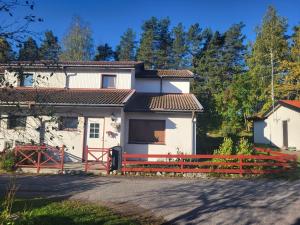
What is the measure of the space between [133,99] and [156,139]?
3.41m

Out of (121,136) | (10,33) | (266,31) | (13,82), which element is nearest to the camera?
(10,33)

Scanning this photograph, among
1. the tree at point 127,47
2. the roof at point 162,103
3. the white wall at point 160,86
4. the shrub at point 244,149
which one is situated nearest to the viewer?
the shrub at point 244,149

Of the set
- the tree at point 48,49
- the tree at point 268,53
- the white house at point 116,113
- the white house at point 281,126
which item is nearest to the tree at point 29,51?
the tree at point 48,49

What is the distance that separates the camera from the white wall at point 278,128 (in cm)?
2472

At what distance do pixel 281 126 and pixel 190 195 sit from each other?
2004 cm

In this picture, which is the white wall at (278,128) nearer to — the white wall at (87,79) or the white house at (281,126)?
the white house at (281,126)

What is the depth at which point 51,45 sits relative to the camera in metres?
4.13

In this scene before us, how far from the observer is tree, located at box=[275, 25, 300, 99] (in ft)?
115

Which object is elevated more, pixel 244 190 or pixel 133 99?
pixel 133 99

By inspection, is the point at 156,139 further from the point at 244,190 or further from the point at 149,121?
the point at 244,190

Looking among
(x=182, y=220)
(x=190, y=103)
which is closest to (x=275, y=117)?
(x=190, y=103)

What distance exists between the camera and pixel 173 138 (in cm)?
1684

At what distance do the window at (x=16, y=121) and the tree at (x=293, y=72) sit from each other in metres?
35.7

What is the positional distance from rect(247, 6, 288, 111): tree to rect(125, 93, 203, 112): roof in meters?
19.9
